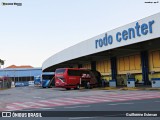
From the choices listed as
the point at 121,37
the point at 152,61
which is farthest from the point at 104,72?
the point at 121,37

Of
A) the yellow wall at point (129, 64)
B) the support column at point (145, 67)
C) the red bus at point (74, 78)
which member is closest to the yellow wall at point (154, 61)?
the support column at point (145, 67)

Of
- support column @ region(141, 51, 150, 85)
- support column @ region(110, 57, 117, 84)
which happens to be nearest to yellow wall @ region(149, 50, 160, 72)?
support column @ region(141, 51, 150, 85)

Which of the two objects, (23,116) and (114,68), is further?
(114,68)

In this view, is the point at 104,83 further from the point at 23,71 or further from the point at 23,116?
the point at 23,71

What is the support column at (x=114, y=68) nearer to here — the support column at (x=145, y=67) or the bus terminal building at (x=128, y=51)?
the bus terminal building at (x=128, y=51)

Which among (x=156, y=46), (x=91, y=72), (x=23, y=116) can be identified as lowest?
(x=23, y=116)

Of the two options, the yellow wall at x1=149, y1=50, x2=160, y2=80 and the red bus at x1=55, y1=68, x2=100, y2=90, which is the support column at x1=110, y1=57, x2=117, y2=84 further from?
the yellow wall at x1=149, y1=50, x2=160, y2=80

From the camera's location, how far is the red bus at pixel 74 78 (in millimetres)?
39062

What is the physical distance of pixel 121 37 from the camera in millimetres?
34094

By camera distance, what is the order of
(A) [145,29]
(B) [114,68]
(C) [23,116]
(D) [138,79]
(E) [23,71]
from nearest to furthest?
(C) [23,116] → (A) [145,29] → (D) [138,79] → (B) [114,68] → (E) [23,71]

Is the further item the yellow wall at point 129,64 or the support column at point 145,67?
the yellow wall at point 129,64

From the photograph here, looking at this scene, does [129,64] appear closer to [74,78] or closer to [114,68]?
[114,68]

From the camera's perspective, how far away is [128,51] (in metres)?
41.3

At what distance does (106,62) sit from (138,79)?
33.9 ft
